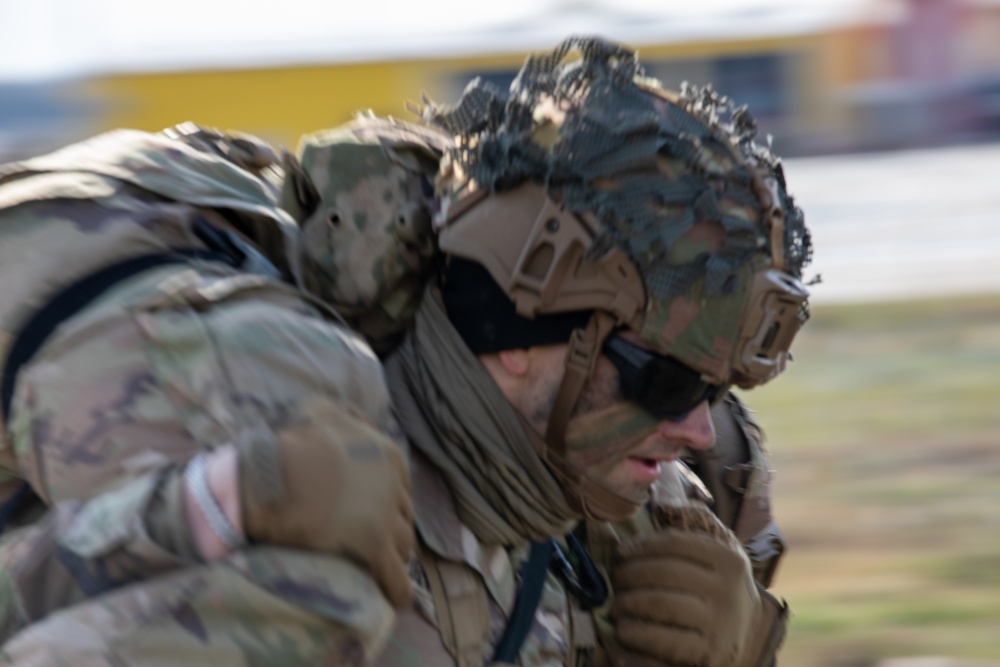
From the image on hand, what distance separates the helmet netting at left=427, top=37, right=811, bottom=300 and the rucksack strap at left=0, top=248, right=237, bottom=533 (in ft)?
1.87

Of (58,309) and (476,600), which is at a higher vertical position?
(58,309)

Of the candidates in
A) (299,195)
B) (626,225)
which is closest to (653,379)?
(626,225)

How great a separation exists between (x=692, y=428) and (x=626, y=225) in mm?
381

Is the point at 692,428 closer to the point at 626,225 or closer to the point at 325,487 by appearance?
the point at 626,225

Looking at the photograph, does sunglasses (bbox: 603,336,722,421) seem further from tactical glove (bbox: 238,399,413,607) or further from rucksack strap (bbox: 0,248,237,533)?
rucksack strap (bbox: 0,248,237,533)

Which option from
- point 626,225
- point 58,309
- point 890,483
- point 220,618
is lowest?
point 890,483

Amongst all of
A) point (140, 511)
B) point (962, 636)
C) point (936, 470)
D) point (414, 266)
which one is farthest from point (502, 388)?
point (936, 470)

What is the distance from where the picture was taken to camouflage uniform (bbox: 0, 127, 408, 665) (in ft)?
6.02

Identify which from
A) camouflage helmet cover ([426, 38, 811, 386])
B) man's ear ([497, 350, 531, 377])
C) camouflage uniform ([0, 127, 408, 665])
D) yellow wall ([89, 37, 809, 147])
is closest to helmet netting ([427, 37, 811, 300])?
camouflage helmet cover ([426, 38, 811, 386])

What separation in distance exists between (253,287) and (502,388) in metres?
0.53

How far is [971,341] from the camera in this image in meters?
7.91

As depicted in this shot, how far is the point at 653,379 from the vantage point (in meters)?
2.41

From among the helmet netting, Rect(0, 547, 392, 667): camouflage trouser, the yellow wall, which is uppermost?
the helmet netting

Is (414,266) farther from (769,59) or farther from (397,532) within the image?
(769,59)
